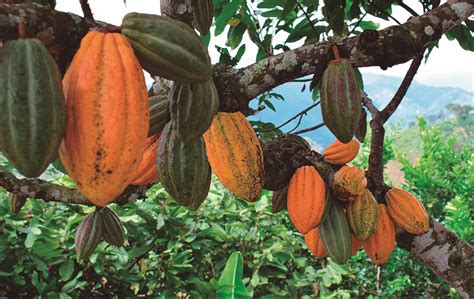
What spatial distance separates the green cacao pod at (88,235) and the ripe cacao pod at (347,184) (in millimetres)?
734

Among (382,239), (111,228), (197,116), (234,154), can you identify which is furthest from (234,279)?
(197,116)

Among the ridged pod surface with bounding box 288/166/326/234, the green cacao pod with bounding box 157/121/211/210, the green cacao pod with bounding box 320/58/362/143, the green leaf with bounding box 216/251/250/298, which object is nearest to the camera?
the green cacao pod with bounding box 157/121/211/210

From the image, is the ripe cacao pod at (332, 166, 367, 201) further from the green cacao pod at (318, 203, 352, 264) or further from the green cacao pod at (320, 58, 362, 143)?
the green cacao pod at (320, 58, 362, 143)

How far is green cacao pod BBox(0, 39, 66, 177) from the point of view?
0.51 m

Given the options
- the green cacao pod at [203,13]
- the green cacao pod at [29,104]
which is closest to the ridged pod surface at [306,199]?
the green cacao pod at [203,13]

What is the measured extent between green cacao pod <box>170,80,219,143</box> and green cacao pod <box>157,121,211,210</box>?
74mm

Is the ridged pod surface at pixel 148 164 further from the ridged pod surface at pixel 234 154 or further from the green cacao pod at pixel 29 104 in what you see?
the green cacao pod at pixel 29 104

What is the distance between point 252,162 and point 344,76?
0.25 m

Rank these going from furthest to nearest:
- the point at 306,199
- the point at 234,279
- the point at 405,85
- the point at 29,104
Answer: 1. the point at 234,279
2. the point at 405,85
3. the point at 306,199
4. the point at 29,104

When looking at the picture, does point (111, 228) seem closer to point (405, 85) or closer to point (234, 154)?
point (234, 154)

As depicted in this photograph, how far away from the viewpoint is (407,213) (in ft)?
4.80

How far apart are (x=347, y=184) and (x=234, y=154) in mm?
498

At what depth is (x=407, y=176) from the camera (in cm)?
486

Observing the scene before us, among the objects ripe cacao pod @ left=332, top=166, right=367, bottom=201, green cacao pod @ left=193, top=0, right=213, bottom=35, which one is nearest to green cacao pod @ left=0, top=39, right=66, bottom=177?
green cacao pod @ left=193, top=0, right=213, bottom=35
